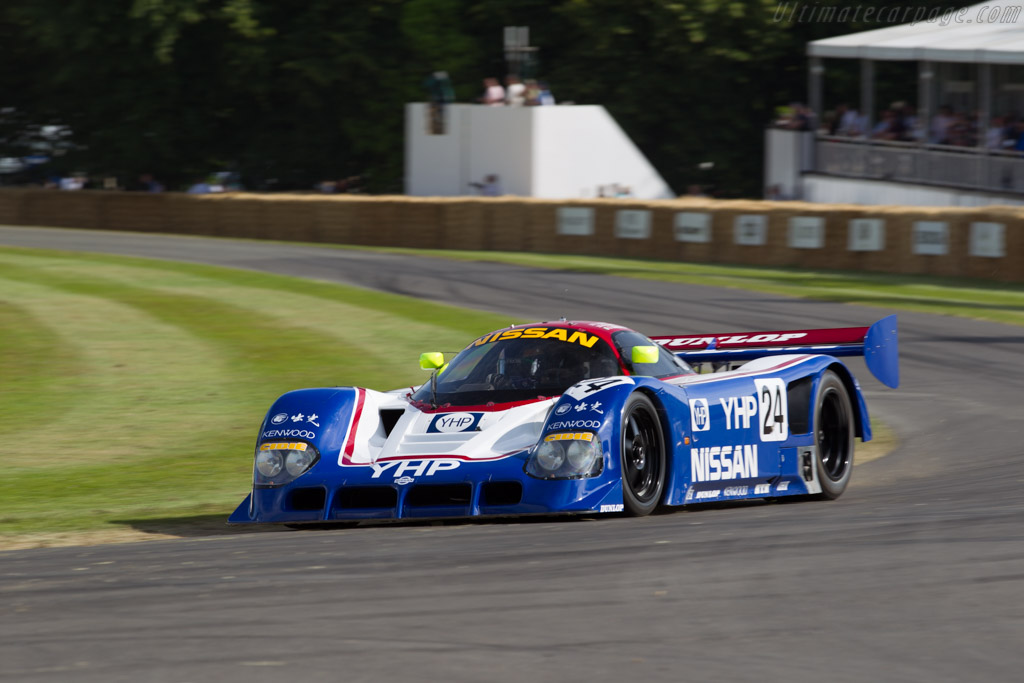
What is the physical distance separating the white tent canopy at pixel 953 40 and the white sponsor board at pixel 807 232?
6.68 m

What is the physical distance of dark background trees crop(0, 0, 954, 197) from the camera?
119 feet

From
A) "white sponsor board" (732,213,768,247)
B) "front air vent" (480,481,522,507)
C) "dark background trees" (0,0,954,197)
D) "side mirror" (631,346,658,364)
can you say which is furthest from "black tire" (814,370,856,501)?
"dark background trees" (0,0,954,197)

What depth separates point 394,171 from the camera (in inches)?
1506

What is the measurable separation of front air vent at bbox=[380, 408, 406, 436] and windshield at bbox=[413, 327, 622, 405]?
0.25m

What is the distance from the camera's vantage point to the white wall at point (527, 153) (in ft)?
103

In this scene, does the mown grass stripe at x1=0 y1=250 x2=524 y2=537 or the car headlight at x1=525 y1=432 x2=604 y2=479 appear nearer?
the car headlight at x1=525 y1=432 x2=604 y2=479

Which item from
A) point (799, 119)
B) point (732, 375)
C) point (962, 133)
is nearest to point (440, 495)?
point (732, 375)

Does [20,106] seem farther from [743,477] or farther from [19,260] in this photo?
[743,477]

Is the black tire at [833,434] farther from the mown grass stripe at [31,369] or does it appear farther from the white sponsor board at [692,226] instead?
the white sponsor board at [692,226]

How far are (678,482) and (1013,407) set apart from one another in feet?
18.3

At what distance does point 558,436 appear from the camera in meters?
7.31

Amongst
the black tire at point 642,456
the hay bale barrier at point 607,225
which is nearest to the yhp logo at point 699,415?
the black tire at point 642,456

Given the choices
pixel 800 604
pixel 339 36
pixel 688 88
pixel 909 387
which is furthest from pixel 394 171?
pixel 800 604

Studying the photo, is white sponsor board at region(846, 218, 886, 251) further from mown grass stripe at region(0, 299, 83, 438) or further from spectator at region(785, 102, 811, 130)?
mown grass stripe at region(0, 299, 83, 438)
